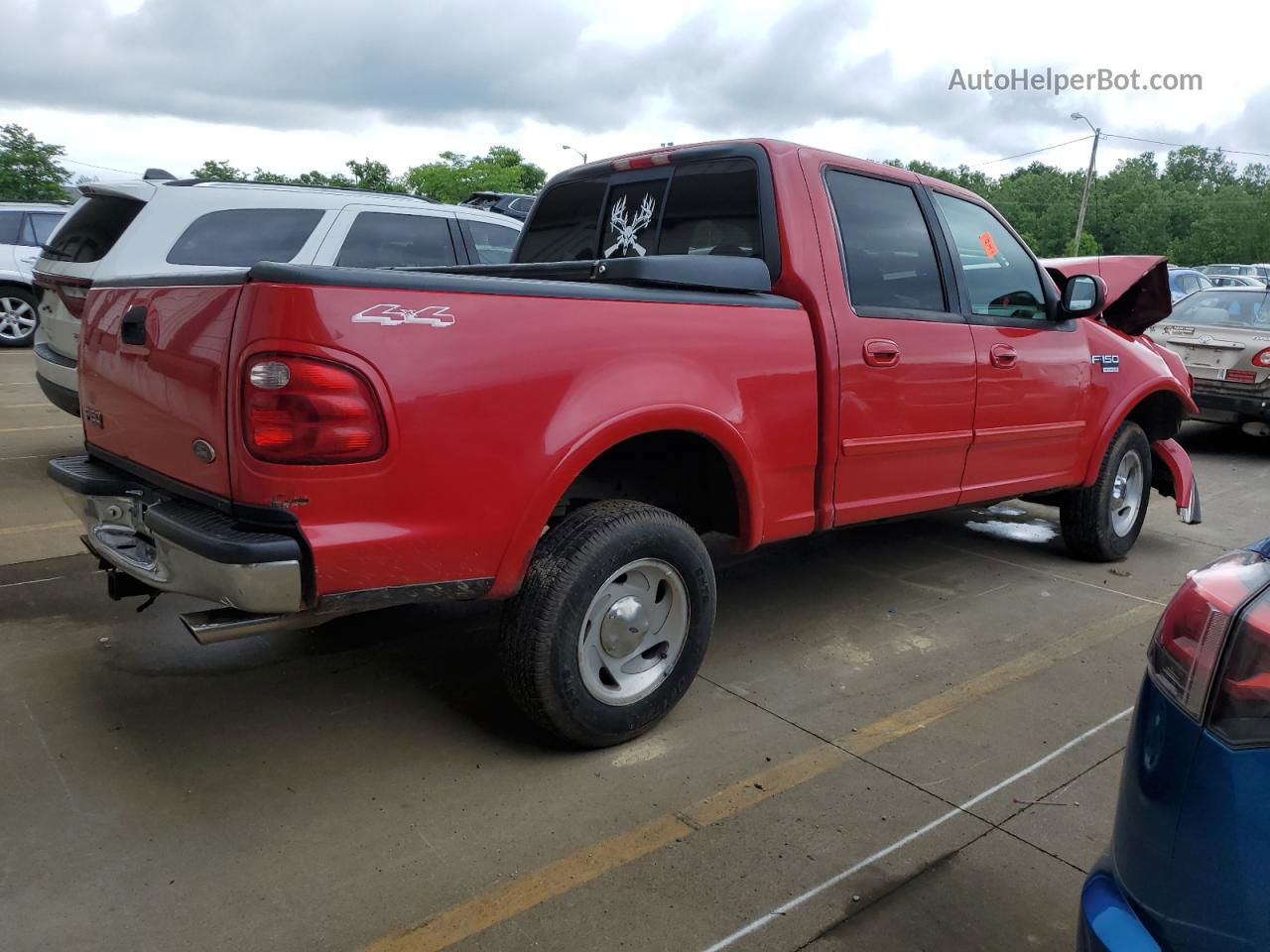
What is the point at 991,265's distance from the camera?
4.62 meters

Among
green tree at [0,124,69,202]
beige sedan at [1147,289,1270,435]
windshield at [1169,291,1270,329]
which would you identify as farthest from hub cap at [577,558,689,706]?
green tree at [0,124,69,202]

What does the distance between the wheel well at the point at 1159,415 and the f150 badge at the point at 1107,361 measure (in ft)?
1.71

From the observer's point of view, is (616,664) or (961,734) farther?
(961,734)

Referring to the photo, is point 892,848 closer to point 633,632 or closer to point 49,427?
point 633,632

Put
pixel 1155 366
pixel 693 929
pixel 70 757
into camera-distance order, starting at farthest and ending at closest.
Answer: pixel 1155 366 → pixel 70 757 → pixel 693 929

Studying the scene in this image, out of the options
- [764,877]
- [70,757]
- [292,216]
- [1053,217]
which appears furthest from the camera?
[1053,217]

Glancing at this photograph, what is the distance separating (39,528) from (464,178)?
51.7m

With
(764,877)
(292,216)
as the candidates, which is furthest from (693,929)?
(292,216)

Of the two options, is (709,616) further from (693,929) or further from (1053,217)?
(1053,217)

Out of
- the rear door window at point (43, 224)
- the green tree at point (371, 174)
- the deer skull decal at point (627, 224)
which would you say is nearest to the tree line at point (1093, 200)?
the green tree at point (371, 174)

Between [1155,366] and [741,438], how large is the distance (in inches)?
129

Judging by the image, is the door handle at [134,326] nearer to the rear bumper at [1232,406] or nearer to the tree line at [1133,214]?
the rear bumper at [1232,406]

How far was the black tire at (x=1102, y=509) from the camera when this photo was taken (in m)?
5.31

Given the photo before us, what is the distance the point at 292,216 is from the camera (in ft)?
21.1
